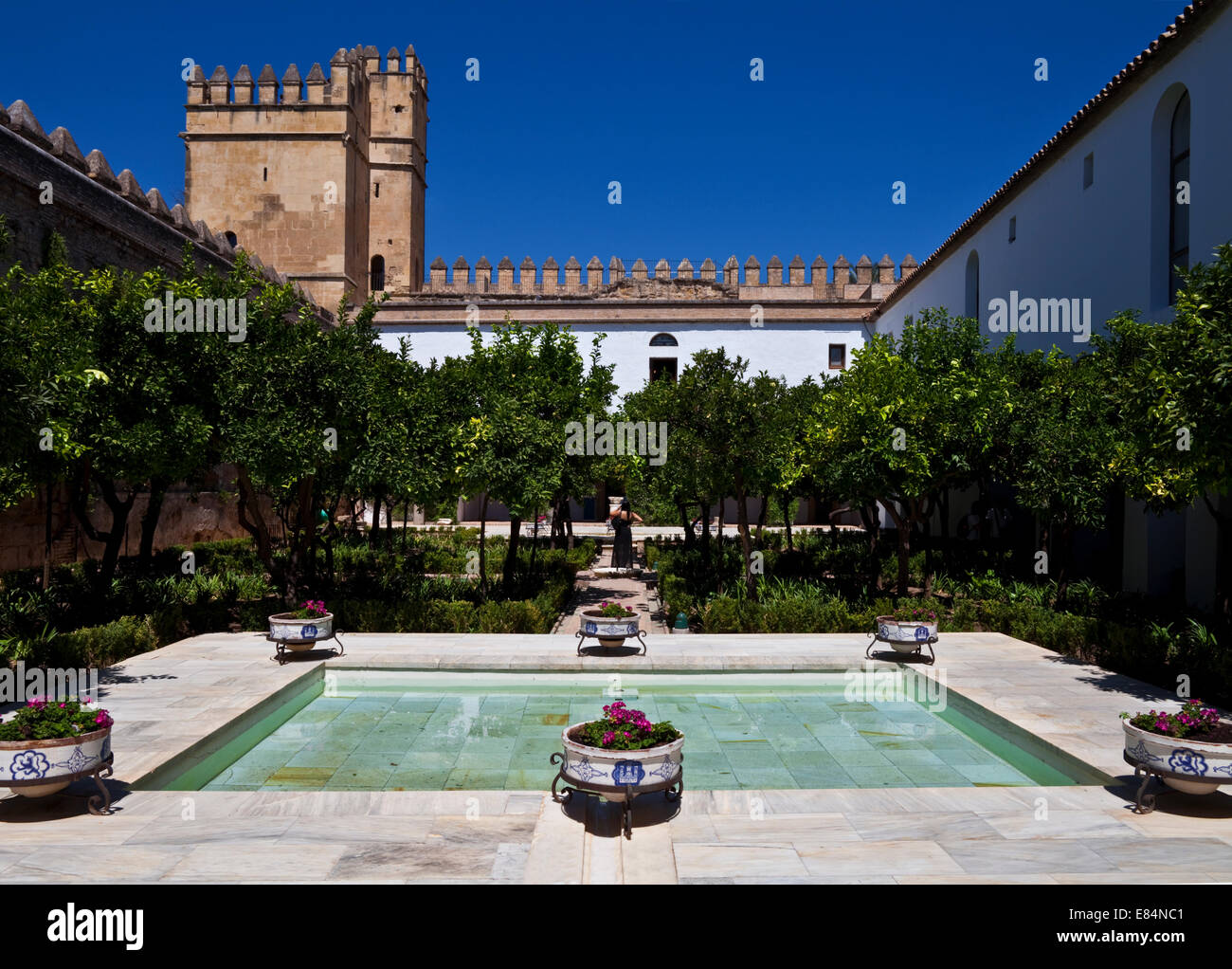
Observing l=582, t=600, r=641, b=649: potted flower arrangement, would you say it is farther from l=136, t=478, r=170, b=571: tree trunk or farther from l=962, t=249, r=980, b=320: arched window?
l=962, t=249, r=980, b=320: arched window

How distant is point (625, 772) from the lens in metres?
5.21

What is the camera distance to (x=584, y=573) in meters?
20.8

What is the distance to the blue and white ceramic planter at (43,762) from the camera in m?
5.15

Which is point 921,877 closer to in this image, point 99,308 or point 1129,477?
point 1129,477

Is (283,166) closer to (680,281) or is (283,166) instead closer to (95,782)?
(680,281)

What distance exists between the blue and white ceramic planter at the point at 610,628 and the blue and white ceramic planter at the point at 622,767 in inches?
189

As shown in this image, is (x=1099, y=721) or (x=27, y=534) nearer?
(x=1099, y=721)

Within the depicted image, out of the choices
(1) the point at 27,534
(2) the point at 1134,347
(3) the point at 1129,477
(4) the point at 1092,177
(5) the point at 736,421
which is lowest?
(1) the point at 27,534

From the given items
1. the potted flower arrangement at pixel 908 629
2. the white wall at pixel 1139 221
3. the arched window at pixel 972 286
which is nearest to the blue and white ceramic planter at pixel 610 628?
the potted flower arrangement at pixel 908 629

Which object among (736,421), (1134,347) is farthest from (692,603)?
(1134,347)

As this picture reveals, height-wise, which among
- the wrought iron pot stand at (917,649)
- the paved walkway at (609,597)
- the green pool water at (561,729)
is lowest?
the green pool water at (561,729)

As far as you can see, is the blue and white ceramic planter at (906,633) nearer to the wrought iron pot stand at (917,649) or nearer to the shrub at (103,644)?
the wrought iron pot stand at (917,649)

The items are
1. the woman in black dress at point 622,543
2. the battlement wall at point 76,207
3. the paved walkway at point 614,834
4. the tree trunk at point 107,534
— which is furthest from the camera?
the woman in black dress at point 622,543
